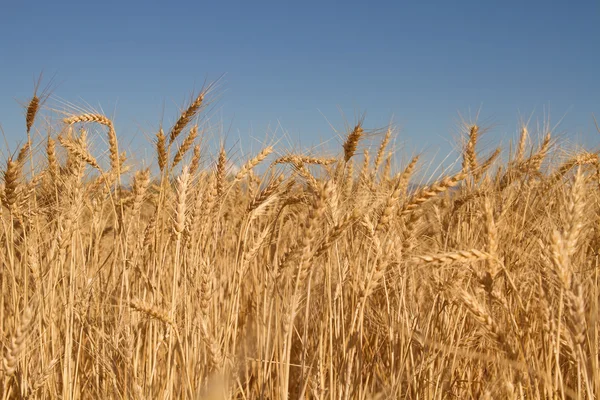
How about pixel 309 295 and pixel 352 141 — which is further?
pixel 352 141

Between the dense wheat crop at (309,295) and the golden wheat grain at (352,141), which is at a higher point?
the golden wheat grain at (352,141)

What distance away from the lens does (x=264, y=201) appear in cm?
A: 271

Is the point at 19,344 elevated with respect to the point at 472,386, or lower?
elevated

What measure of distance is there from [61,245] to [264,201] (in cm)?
95

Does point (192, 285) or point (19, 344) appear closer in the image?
point (19, 344)

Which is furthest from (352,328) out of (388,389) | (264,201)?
(264,201)

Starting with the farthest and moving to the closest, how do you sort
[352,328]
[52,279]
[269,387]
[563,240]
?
[52,279]
[269,387]
[352,328]
[563,240]

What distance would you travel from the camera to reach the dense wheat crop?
1.81 meters

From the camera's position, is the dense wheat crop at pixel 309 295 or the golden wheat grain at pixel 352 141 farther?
the golden wheat grain at pixel 352 141

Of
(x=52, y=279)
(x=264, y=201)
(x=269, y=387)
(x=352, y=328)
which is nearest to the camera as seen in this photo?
(x=352, y=328)

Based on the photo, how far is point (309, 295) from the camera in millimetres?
1984

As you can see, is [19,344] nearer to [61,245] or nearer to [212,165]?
[61,245]

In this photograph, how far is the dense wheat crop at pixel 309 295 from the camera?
1.81 meters

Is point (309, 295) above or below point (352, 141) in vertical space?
below
